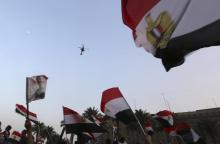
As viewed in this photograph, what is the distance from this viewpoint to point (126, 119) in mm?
6383

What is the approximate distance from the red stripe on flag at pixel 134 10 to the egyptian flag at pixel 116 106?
2.62 metres

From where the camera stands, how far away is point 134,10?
12.9 feet

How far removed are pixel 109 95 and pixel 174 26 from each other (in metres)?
4.47

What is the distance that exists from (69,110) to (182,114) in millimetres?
50397

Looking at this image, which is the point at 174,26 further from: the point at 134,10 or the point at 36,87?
the point at 36,87

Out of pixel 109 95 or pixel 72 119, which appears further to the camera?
pixel 72 119

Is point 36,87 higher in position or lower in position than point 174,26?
higher

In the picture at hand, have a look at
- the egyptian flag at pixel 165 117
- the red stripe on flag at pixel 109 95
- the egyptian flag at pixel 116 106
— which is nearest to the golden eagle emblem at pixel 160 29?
the egyptian flag at pixel 116 106

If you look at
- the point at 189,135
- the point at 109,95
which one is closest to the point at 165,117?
the point at 189,135

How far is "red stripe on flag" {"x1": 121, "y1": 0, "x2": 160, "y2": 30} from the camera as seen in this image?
3629 mm

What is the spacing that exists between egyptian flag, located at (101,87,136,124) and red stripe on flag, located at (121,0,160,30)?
2625 mm

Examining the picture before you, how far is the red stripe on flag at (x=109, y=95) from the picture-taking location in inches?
280

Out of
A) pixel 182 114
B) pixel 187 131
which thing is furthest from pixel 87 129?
pixel 182 114

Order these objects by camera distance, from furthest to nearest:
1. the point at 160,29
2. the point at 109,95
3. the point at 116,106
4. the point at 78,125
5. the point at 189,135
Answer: the point at 189,135
the point at 78,125
the point at 109,95
the point at 116,106
the point at 160,29
